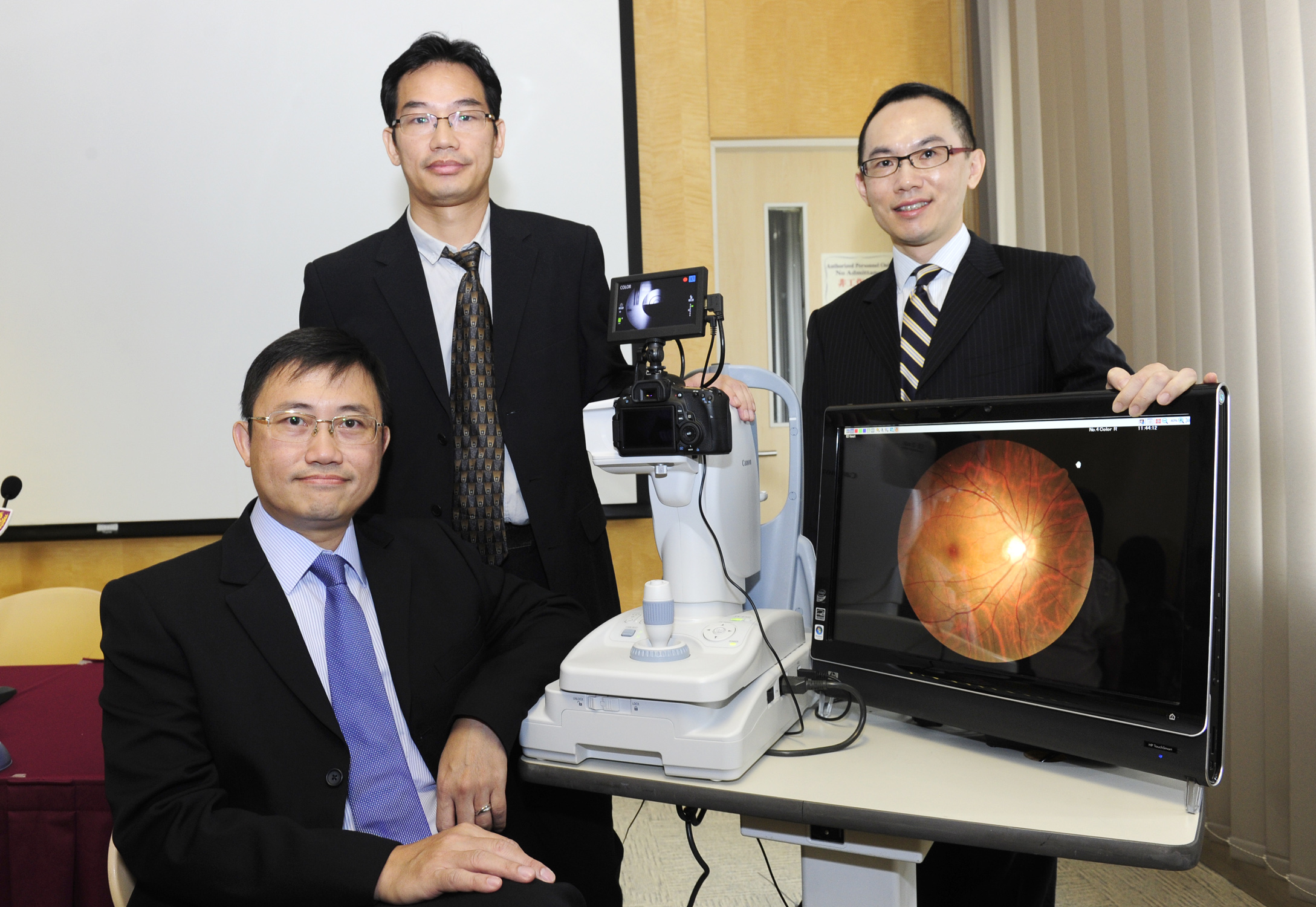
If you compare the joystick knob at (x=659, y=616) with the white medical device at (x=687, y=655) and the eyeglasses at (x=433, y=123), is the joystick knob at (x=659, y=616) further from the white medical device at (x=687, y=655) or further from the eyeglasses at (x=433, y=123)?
the eyeglasses at (x=433, y=123)

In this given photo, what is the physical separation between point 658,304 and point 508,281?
2.10ft

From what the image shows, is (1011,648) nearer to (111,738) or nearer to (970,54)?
(111,738)

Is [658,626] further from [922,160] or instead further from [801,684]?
[922,160]

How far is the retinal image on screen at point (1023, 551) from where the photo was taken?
983 millimetres

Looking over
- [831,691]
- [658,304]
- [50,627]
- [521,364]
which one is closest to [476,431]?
[521,364]

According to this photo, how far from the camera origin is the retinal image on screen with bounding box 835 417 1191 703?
98 cm

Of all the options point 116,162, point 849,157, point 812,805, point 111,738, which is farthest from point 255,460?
point 849,157

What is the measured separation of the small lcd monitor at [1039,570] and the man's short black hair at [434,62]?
100 cm

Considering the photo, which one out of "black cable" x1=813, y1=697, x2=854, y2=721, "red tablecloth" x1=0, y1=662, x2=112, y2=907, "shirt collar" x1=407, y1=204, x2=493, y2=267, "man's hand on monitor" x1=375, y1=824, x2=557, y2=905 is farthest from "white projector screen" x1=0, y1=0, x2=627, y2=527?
"man's hand on monitor" x1=375, y1=824, x2=557, y2=905

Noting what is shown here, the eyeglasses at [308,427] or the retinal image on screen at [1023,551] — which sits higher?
the eyeglasses at [308,427]

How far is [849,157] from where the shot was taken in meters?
3.39

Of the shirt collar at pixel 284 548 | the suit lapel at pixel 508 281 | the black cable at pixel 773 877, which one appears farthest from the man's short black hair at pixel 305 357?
the black cable at pixel 773 877

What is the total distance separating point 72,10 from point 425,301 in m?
2.42

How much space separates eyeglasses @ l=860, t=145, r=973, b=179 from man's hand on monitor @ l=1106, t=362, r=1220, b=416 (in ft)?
2.37
